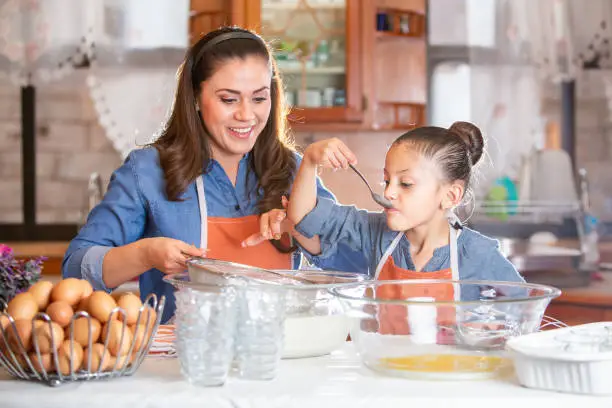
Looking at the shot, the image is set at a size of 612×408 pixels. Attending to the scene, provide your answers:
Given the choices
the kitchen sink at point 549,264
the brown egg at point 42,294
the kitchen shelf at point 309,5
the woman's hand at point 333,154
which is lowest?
the kitchen sink at point 549,264

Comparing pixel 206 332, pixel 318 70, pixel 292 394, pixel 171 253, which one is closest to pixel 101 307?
pixel 206 332

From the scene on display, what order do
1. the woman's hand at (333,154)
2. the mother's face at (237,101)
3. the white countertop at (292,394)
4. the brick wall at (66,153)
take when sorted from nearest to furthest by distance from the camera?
the white countertop at (292,394), the woman's hand at (333,154), the mother's face at (237,101), the brick wall at (66,153)

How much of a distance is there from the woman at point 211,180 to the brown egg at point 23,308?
0.66 m

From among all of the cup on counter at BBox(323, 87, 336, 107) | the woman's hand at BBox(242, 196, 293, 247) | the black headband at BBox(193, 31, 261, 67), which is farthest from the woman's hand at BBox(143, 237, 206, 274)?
the cup on counter at BBox(323, 87, 336, 107)

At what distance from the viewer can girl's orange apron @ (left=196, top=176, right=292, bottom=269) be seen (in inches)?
74.8

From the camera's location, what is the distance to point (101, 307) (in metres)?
1.11

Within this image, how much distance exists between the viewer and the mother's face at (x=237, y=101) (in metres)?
1.85

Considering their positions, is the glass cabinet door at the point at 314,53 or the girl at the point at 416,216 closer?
the girl at the point at 416,216

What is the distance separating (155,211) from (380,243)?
1.57 ft

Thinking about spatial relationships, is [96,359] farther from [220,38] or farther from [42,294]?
[220,38]

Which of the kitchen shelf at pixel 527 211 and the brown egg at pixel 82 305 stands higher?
the brown egg at pixel 82 305

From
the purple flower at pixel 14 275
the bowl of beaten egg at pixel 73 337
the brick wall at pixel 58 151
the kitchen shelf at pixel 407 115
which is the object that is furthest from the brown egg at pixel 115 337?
the brick wall at pixel 58 151

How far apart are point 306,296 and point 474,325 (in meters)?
0.23

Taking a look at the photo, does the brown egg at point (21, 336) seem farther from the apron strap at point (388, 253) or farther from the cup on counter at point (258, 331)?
the apron strap at point (388, 253)
